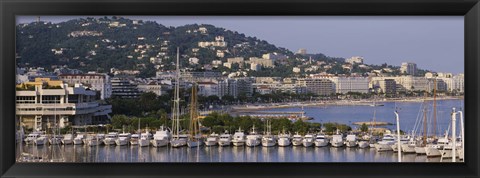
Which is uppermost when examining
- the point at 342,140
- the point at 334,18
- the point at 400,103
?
the point at 334,18

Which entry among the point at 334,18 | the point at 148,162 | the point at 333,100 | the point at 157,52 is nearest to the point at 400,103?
the point at 333,100

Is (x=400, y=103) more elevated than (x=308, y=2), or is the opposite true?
(x=308, y=2)

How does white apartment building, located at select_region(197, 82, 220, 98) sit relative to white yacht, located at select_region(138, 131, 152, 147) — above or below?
above

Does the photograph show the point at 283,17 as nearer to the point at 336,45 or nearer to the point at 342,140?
the point at 336,45

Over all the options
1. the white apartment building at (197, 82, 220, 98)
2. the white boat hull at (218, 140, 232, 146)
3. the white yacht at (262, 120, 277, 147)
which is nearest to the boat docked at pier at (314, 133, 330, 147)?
the white yacht at (262, 120, 277, 147)

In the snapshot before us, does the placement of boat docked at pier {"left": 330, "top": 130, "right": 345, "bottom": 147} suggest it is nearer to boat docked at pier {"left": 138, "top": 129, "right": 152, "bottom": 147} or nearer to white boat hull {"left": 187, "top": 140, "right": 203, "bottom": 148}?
white boat hull {"left": 187, "top": 140, "right": 203, "bottom": 148}

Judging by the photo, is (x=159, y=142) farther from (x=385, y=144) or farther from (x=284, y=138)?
(x=385, y=144)
